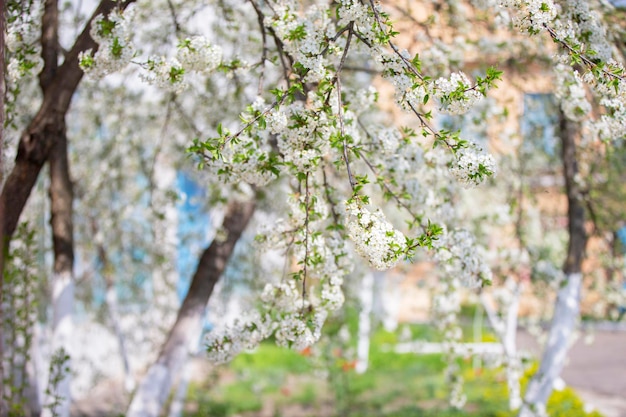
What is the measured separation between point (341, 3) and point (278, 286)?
4.00 feet

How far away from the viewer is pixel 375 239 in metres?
2.27

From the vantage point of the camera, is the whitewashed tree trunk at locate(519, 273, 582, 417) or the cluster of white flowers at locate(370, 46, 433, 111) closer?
the cluster of white flowers at locate(370, 46, 433, 111)

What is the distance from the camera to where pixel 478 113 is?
189 inches

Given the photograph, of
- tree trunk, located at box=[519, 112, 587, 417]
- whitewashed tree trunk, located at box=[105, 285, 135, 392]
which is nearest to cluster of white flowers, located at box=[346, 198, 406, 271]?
tree trunk, located at box=[519, 112, 587, 417]

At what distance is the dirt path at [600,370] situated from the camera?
305 inches

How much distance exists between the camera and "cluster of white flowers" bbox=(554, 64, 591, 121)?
3.30m

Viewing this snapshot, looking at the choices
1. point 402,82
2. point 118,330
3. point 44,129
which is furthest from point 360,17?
point 118,330

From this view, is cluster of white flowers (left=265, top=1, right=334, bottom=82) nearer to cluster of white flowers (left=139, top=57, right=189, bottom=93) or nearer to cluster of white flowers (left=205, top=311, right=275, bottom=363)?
cluster of white flowers (left=139, top=57, right=189, bottom=93)

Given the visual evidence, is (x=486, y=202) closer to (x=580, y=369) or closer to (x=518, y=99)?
(x=518, y=99)

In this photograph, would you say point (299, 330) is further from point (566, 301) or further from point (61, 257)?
point (566, 301)

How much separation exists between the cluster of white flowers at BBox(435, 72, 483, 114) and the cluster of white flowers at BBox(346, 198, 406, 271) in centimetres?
49

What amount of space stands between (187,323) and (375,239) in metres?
2.24

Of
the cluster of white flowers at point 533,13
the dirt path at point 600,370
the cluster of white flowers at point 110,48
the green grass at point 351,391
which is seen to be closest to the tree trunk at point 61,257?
the cluster of white flowers at point 110,48

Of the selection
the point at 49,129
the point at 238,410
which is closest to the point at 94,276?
the point at 238,410
